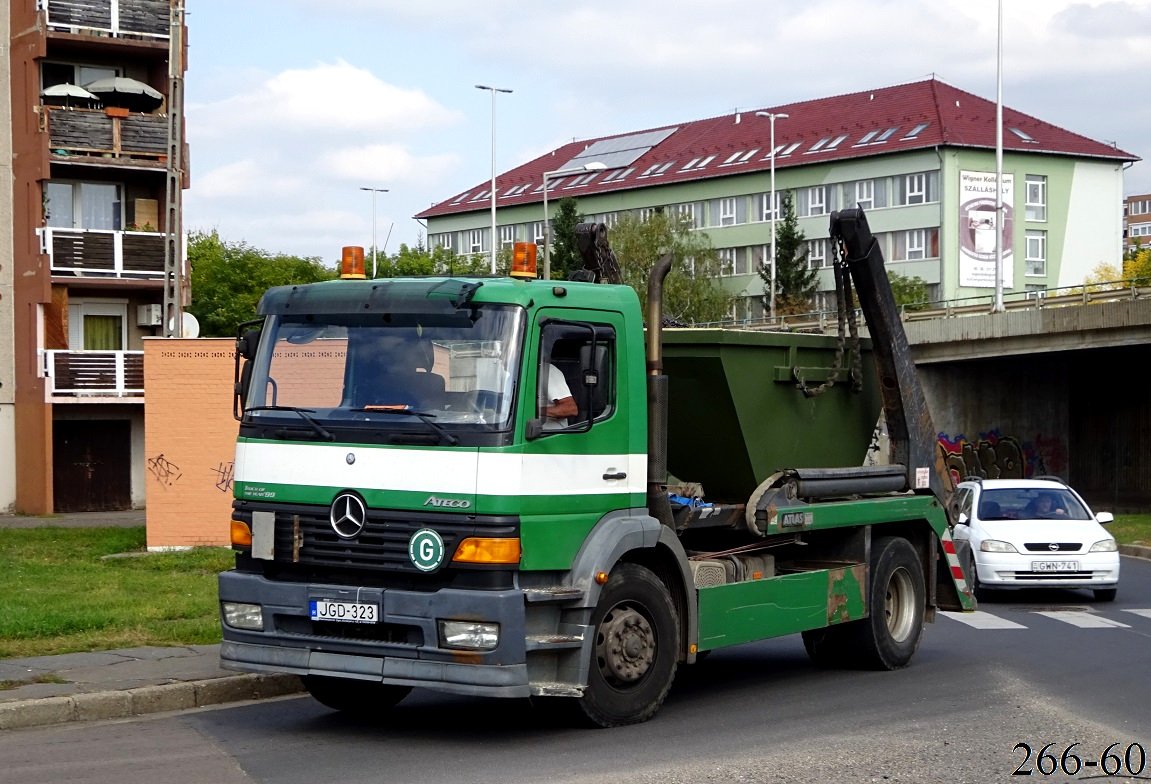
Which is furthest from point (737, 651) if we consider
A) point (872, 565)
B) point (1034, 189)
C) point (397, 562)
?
point (1034, 189)

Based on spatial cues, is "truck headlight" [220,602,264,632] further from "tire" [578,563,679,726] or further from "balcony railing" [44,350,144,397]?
"balcony railing" [44,350,144,397]

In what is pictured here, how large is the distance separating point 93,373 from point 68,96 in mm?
7215

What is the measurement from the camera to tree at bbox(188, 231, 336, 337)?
64.9m

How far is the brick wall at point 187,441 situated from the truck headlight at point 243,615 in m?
13.7

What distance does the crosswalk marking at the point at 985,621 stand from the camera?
1516cm

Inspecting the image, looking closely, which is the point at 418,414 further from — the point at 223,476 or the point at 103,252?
the point at 103,252

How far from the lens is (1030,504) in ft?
63.6

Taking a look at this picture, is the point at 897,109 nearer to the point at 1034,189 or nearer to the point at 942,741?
the point at 1034,189

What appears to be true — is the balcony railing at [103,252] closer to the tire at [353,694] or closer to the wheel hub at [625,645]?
the tire at [353,694]

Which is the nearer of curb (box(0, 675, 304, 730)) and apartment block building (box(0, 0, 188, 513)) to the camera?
curb (box(0, 675, 304, 730))

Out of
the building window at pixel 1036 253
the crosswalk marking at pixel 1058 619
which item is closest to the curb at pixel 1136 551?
the crosswalk marking at pixel 1058 619

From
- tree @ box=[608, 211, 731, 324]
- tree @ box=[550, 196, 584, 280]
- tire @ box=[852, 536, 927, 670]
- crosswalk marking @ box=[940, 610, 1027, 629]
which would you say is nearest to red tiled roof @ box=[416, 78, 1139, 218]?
tree @ box=[608, 211, 731, 324]

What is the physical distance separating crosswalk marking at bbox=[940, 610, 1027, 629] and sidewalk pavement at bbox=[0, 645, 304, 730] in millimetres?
7599

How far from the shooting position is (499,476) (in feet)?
26.8
